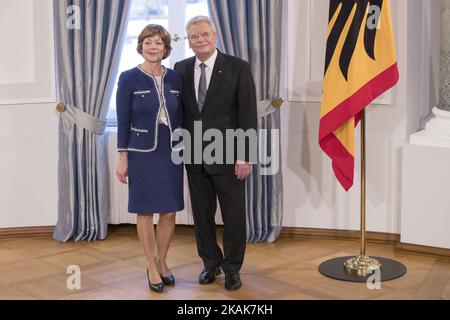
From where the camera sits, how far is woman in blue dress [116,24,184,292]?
3.96 metres

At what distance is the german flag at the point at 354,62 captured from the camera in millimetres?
4191

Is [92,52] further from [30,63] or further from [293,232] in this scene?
[293,232]

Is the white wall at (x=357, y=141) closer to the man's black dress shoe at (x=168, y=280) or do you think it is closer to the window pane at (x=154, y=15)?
the window pane at (x=154, y=15)

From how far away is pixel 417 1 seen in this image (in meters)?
4.85

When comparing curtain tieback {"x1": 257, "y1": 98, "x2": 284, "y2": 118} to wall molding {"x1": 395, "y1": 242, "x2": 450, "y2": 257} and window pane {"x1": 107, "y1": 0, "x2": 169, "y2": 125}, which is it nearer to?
window pane {"x1": 107, "y1": 0, "x2": 169, "y2": 125}

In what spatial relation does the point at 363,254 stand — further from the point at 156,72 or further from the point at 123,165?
the point at 156,72

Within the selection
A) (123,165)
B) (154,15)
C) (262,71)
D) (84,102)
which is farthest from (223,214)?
(154,15)

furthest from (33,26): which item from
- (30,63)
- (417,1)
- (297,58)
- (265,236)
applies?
(417,1)

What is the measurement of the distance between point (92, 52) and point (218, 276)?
1724 millimetres

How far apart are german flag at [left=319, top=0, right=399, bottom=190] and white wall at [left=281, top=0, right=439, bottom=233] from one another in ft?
2.04

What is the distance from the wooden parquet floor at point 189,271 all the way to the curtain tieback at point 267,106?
0.85 metres

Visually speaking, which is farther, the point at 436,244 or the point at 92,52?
the point at 92,52

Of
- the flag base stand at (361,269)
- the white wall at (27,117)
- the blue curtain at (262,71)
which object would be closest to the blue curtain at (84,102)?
the white wall at (27,117)
